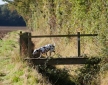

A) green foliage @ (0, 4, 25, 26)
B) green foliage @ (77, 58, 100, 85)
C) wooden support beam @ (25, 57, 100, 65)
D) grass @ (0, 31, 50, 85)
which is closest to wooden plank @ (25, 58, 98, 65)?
wooden support beam @ (25, 57, 100, 65)

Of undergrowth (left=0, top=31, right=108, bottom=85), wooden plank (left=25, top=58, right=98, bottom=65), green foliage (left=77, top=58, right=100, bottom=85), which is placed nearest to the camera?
undergrowth (left=0, top=31, right=108, bottom=85)

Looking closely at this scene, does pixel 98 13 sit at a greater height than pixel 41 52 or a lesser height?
greater

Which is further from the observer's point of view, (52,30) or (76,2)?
(52,30)

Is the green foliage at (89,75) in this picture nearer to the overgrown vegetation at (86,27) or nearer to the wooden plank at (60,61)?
the overgrown vegetation at (86,27)

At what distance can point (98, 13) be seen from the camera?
1345cm

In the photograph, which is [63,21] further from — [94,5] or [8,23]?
[8,23]

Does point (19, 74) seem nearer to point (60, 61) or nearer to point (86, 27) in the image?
point (60, 61)

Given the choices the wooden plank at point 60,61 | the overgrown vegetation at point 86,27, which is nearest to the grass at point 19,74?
the wooden plank at point 60,61

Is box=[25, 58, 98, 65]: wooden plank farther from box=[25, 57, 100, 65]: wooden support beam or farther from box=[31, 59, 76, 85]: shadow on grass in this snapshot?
box=[31, 59, 76, 85]: shadow on grass

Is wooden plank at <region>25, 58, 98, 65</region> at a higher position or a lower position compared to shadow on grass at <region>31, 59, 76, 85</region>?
higher

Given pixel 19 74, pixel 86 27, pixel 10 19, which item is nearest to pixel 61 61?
pixel 19 74

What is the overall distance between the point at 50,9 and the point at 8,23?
95.5 meters

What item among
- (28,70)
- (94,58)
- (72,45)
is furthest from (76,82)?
(72,45)

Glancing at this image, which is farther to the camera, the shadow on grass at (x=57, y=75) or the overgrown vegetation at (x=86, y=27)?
the shadow on grass at (x=57, y=75)
